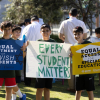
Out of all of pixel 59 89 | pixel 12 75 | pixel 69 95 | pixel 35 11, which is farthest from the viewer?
pixel 35 11

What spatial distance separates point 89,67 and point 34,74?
3.36ft

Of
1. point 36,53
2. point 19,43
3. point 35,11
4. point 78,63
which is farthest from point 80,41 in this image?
point 35,11

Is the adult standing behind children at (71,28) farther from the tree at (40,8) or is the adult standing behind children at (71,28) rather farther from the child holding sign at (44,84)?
the tree at (40,8)

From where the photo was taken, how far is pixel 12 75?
3.84 meters

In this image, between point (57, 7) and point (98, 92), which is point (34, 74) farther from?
point (57, 7)

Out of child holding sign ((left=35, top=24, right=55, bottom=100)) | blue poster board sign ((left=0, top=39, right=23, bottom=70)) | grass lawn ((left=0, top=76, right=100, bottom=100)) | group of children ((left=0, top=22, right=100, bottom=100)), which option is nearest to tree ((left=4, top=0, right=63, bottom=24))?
grass lawn ((left=0, top=76, right=100, bottom=100))

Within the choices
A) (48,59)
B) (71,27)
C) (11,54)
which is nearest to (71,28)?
(71,27)

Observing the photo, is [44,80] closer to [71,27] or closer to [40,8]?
[71,27]

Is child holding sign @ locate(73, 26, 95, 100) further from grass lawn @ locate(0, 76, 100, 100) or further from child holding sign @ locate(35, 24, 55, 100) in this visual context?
grass lawn @ locate(0, 76, 100, 100)

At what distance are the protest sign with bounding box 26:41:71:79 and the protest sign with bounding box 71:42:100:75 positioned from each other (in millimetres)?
153

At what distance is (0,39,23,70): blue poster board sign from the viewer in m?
3.88

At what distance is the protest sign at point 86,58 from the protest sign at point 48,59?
0.15m

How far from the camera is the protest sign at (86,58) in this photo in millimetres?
3953

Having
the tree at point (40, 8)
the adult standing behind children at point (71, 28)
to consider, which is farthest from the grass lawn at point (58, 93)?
the tree at point (40, 8)
